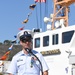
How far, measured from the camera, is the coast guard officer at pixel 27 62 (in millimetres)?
4727

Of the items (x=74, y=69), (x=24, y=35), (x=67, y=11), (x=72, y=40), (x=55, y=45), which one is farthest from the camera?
(x=67, y=11)

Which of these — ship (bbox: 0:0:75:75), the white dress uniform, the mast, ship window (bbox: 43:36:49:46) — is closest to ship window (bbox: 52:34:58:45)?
ship (bbox: 0:0:75:75)

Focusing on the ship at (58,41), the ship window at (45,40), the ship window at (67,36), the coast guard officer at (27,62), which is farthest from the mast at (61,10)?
the coast guard officer at (27,62)

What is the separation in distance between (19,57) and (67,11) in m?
14.4

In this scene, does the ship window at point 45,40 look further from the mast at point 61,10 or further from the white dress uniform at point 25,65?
the white dress uniform at point 25,65

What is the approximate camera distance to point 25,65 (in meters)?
4.77

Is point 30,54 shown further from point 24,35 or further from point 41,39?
point 41,39

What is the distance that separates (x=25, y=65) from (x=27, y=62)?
0.16ft

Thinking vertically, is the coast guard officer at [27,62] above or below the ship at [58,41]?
below

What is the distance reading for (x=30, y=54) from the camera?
4.78m

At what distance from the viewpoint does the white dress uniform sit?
4.75 meters

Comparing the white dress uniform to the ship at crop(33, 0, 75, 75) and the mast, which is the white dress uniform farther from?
the mast

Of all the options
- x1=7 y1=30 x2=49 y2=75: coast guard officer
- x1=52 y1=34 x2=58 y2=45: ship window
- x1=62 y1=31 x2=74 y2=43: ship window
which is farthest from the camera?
x1=52 y1=34 x2=58 y2=45: ship window

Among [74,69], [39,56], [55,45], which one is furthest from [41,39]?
[39,56]
